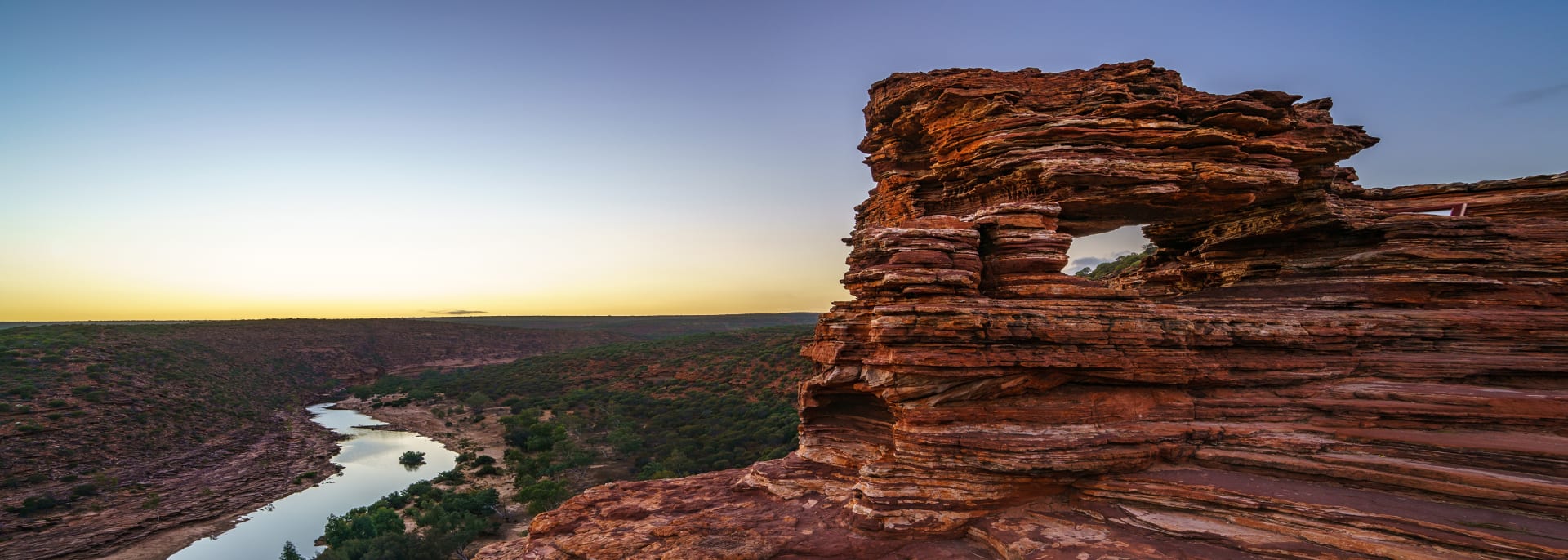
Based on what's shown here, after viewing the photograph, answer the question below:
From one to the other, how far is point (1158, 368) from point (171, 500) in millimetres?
45355

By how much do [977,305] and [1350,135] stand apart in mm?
12258

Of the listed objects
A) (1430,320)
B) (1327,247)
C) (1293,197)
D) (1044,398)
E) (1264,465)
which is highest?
(1293,197)

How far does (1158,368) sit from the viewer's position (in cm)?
1201

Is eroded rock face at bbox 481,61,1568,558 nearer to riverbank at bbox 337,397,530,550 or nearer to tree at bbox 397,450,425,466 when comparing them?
riverbank at bbox 337,397,530,550

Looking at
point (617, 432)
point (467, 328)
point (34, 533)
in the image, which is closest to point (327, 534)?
point (34, 533)

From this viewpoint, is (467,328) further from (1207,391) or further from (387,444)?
(1207,391)

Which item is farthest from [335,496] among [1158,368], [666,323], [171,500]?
[666,323]

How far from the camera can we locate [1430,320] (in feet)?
40.7

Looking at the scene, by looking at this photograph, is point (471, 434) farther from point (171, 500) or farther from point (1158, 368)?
point (1158, 368)

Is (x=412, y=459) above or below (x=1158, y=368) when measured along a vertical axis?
below

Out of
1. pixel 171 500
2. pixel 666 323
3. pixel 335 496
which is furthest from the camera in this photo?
pixel 666 323

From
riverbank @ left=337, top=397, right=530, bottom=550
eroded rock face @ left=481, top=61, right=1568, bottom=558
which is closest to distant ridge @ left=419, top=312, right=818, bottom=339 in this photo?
riverbank @ left=337, top=397, right=530, bottom=550

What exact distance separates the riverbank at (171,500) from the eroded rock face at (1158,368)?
84.1 ft

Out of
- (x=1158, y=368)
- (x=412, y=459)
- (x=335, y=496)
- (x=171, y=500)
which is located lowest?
(x=335, y=496)
